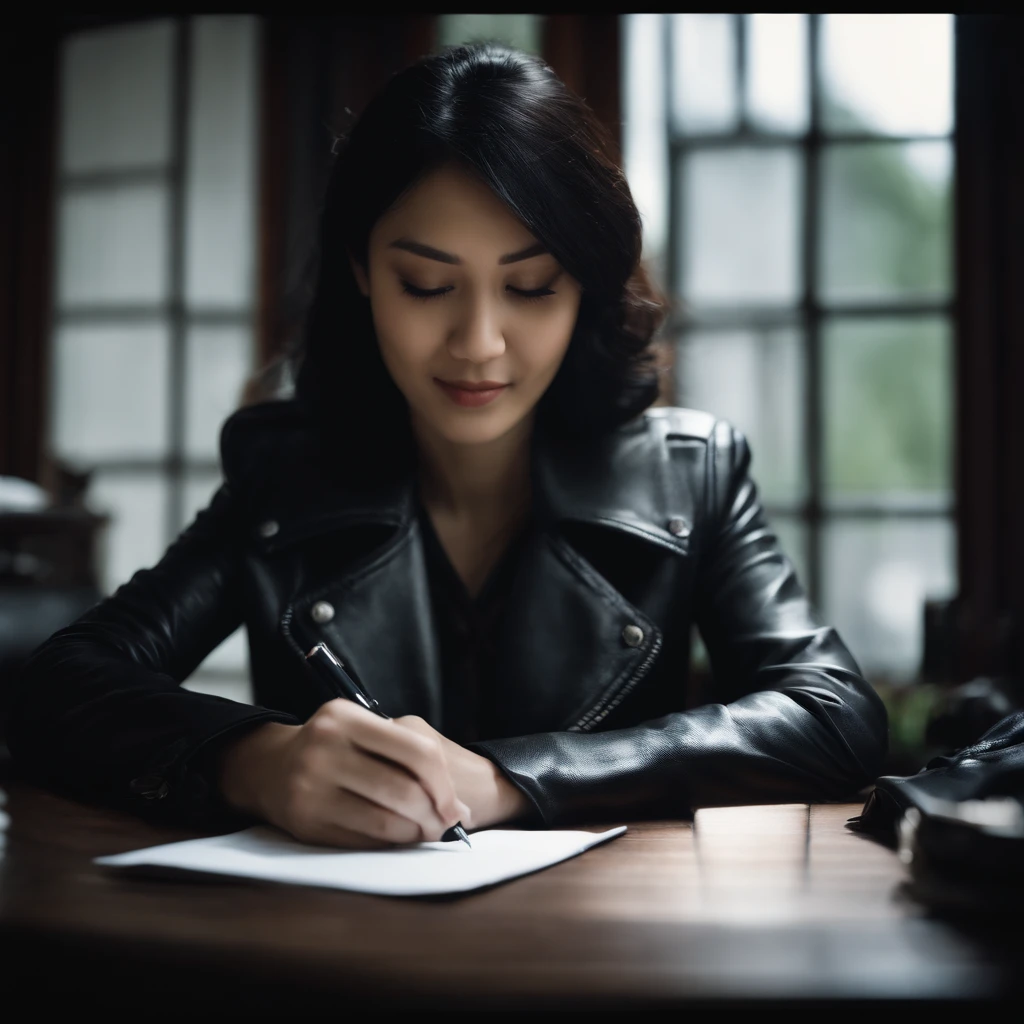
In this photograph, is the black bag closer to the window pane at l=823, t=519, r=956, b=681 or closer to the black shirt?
the black shirt

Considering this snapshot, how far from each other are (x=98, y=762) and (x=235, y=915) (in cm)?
41

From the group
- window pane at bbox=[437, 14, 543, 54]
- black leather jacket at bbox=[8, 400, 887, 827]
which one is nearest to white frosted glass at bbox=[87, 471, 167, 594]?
window pane at bbox=[437, 14, 543, 54]

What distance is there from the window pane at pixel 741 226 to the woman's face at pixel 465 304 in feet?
6.69

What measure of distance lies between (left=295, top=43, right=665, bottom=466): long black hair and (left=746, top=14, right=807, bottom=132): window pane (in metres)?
1.90

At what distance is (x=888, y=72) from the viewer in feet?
10.2

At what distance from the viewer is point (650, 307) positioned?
1541 millimetres

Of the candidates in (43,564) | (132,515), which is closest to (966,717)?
(43,564)

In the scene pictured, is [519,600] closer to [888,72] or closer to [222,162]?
[888,72]

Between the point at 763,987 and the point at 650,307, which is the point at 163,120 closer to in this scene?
the point at 650,307

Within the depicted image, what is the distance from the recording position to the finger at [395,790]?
83 cm

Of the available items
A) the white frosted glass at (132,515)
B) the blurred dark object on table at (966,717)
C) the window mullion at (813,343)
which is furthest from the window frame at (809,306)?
the white frosted glass at (132,515)

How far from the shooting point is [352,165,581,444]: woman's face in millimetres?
1217

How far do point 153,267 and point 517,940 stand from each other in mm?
3507

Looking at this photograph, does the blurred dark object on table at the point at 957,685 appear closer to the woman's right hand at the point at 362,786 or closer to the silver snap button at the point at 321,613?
the silver snap button at the point at 321,613
